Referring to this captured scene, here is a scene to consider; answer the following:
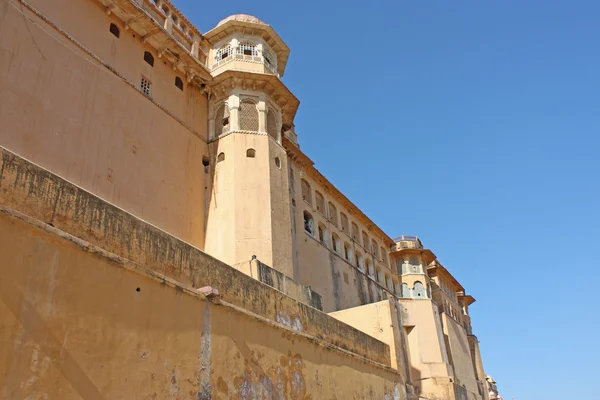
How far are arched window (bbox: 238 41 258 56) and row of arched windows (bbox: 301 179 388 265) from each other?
532 centimetres

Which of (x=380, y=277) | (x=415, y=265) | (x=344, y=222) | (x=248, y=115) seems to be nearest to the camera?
(x=248, y=115)

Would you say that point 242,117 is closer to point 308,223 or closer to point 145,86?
point 145,86

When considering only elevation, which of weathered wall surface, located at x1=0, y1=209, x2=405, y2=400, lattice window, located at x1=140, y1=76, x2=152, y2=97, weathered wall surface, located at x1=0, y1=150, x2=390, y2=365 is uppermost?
lattice window, located at x1=140, y1=76, x2=152, y2=97

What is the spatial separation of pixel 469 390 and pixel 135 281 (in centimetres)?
2435

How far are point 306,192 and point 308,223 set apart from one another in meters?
1.16

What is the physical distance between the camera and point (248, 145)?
1380 cm

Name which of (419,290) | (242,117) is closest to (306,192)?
(242,117)

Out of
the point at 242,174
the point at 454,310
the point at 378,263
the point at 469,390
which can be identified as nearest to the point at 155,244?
the point at 242,174

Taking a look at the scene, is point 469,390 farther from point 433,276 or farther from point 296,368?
point 296,368

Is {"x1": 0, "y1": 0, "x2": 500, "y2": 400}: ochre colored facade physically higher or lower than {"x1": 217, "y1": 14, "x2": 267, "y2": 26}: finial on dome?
lower

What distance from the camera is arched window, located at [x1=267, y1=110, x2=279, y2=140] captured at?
582 inches

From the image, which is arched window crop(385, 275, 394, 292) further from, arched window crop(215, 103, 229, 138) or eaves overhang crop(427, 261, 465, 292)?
arched window crop(215, 103, 229, 138)

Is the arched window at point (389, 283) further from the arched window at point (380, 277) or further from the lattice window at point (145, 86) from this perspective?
the lattice window at point (145, 86)

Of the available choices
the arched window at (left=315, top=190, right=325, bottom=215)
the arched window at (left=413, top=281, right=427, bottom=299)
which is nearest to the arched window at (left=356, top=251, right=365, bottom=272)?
the arched window at (left=315, top=190, right=325, bottom=215)
